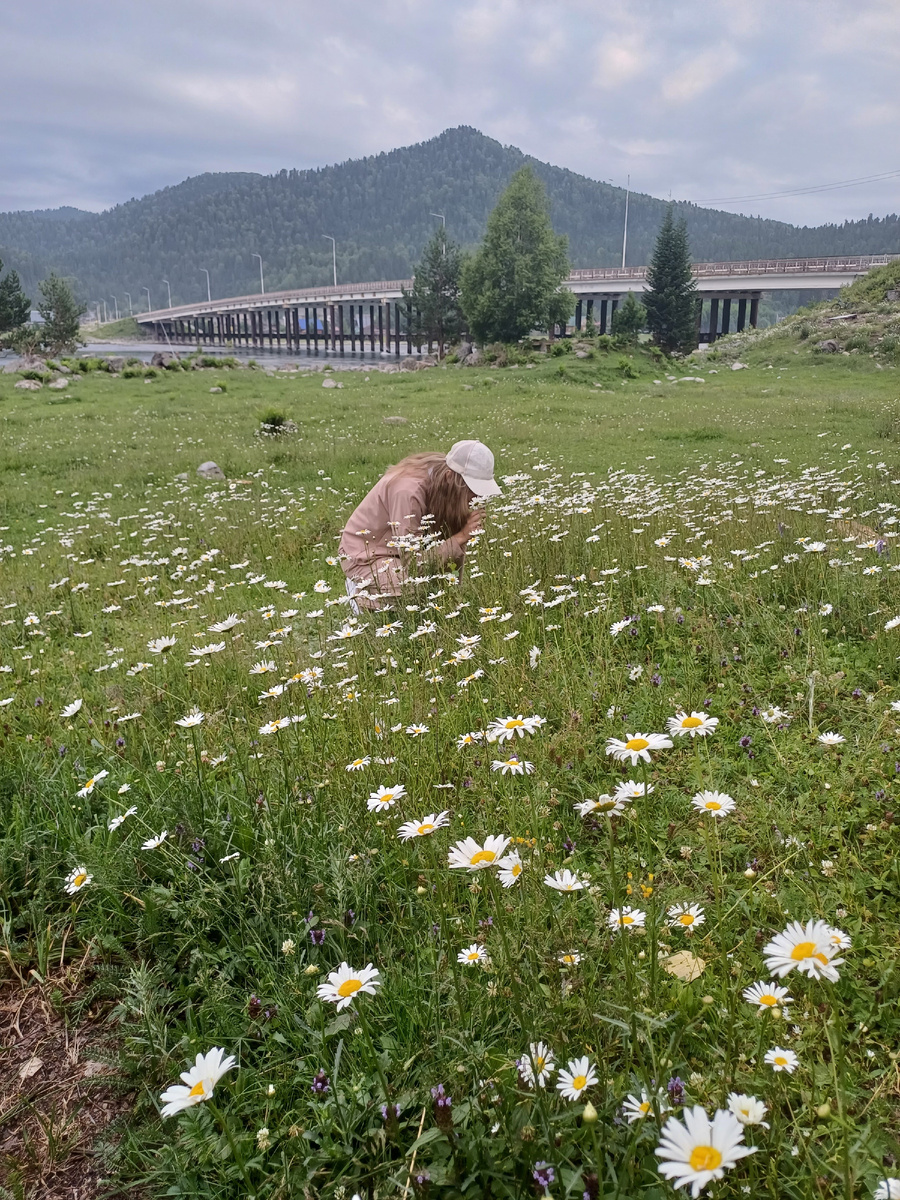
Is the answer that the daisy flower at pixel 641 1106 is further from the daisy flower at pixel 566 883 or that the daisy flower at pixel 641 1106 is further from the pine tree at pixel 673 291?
the pine tree at pixel 673 291

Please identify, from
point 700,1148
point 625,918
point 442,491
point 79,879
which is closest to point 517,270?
point 442,491

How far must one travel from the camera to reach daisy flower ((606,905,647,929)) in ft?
4.79

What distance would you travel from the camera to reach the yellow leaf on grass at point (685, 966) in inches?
73.9

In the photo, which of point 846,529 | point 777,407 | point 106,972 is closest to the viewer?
point 106,972

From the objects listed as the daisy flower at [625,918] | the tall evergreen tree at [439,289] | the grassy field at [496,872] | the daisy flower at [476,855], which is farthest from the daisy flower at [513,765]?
the tall evergreen tree at [439,289]

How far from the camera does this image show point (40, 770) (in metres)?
3.05

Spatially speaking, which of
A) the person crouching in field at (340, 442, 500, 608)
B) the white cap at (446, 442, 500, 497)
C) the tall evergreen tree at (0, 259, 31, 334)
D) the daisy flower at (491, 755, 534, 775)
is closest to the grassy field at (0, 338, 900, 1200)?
the daisy flower at (491, 755, 534, 775)

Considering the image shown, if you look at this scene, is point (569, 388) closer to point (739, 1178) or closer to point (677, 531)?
point (677, 531)

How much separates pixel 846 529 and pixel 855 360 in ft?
94.7

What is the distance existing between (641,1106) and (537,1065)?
0.63 ft

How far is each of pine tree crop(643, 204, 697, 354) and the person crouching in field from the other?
48.1 meters

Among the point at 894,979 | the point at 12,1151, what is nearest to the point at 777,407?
the point at 894,979

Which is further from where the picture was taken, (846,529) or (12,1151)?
(846,529)

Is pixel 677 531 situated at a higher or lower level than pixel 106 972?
higher
